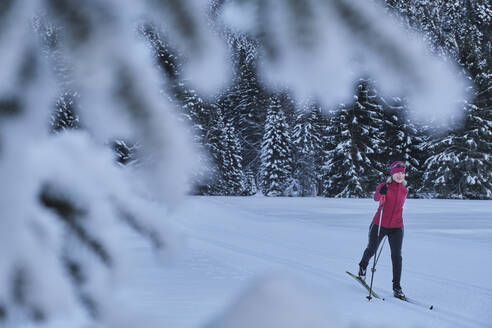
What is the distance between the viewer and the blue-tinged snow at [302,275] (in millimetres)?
602

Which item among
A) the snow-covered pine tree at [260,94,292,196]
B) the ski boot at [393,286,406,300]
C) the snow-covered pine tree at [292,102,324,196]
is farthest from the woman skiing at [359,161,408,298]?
the snow-covered pine tree at [292,102,324,196]

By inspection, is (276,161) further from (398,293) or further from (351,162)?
(398,293)

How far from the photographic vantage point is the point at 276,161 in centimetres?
3481

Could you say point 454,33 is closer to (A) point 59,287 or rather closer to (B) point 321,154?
(A) point 59,287

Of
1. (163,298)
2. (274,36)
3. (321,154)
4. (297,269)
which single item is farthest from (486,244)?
(321,154)

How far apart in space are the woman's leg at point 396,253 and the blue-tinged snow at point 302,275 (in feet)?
0.87

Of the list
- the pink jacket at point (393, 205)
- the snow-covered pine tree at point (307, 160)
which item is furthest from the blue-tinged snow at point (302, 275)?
the snow-covered pine tree at point (307, 160)

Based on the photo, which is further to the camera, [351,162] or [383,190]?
[351,162]

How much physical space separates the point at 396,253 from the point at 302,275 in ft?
4.44

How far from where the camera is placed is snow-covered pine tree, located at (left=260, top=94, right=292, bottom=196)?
33469 mm

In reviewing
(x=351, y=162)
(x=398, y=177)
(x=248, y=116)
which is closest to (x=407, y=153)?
(x=351, y=162)

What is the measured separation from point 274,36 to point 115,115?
1.35 feet

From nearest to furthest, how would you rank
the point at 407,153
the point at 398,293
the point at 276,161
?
the point at 398,293 → the point at 407,153 → the point at 276,161

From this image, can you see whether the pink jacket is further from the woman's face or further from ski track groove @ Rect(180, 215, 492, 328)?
ski track groove @ Rect(180, 215, 492, 328)
